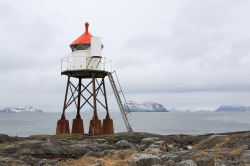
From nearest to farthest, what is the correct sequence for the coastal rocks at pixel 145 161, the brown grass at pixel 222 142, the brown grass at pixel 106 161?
the coastal rocks at pixel 145 161 < the brown grass at pixel 106 161 < the brown grass at pixel 222 142

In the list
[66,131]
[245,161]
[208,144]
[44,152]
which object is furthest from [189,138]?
[245,161]

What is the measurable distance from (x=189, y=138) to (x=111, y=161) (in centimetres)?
1442

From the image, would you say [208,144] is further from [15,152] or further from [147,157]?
[15,152]

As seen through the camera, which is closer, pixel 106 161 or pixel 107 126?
pixel 106 161

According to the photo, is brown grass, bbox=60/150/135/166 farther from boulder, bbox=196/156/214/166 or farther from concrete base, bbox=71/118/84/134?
concrete base, bbox=71/118/84/134

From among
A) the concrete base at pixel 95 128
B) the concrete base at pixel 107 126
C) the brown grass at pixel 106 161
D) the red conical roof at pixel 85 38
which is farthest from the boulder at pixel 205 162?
the red conical roof at pixel 85 38

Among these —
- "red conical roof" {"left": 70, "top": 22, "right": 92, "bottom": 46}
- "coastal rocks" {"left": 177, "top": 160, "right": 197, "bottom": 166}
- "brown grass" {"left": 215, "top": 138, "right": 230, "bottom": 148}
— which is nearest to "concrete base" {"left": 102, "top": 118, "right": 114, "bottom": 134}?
"red conical roof" {"left": 70, "top": 22, "right": 92, "bottom": 46}

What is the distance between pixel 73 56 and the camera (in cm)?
3594

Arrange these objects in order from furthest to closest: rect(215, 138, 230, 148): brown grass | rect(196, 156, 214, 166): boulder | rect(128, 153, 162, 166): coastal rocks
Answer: rect(215, 138, 230, 148): brown grass, rect(128, 153, 162, 166): coastal rocks, rect(196, 156, 214, 166): boulder

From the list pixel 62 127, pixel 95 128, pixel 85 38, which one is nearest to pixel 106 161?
pixel 95 128

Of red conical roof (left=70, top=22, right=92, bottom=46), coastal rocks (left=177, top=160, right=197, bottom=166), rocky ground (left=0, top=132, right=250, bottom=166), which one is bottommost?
coastal rocks (left=177, top=160, right=197, bottom=166)

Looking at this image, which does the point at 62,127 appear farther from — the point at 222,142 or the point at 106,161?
the point at 106,161

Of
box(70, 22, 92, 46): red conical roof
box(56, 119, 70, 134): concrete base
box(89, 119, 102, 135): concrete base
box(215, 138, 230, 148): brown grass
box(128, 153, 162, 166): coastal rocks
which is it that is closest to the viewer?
box(128, 153, 162, 166): coastal rocks

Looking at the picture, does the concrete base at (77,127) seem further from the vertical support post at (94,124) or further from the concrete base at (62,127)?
the vertical support post at (94,124)
